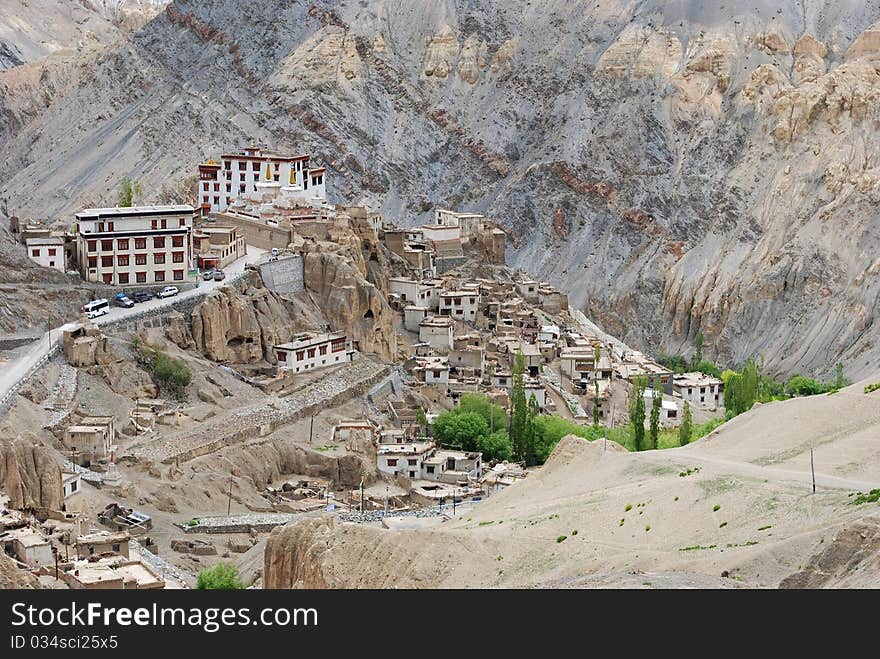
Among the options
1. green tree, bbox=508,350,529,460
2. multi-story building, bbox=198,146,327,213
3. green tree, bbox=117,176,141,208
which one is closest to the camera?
green tree, bbox=508,350,529,460

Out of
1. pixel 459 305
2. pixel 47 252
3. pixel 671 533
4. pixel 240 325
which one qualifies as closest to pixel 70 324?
pixel 47 252

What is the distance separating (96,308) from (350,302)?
45.0 ft

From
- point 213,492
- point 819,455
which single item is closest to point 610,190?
point 213,492

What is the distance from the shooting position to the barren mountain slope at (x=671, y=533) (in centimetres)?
3591

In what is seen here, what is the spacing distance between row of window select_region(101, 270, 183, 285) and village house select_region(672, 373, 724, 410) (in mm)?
27805

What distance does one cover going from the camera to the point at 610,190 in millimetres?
131500

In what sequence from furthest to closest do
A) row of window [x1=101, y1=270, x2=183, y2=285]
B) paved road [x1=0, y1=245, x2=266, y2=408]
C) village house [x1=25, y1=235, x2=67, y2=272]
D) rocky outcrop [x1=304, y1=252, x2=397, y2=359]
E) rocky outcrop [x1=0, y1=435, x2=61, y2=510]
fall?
rocky outcrop [x1=304, y1=252, x2=397, y2=359] < row of window [x1=101, y1=270, x2=183, y2=285] < village house [x1=25, y1=235, x2=67, y2=272] < paved road [x1=0, y1=245, x2=266, y2=408] < rocky outcrop [x1=0, y1=435, x2=61, y2=510]

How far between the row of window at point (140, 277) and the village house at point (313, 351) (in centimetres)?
534

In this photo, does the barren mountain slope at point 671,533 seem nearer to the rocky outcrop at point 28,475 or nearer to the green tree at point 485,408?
the rocky outcrop at point 28,475

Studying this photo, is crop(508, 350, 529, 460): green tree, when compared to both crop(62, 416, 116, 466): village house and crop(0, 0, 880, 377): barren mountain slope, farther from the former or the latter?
crop(0, 0, 880, 377): barren mountain slope

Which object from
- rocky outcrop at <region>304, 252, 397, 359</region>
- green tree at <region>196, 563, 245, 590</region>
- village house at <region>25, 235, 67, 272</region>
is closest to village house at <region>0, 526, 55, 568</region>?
green tree at <region>196, 563, 245, 590</region>

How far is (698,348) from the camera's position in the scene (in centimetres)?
11088

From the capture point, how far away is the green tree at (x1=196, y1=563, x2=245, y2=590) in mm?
47969

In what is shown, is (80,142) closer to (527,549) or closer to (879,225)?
(879,225)
